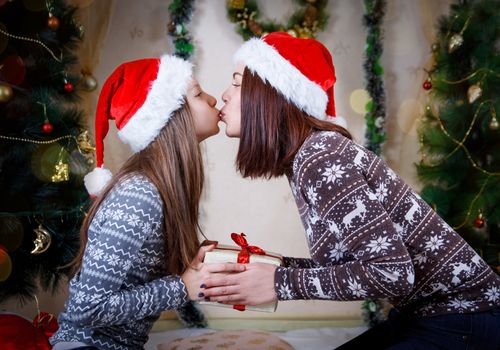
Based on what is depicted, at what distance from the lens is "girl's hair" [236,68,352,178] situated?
1559 millimetres

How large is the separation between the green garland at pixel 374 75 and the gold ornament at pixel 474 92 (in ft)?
1.85

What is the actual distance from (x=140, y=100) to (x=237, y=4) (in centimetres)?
174

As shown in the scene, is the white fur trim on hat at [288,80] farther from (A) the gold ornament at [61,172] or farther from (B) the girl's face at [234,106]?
(A) the gold ornament at [61,172]

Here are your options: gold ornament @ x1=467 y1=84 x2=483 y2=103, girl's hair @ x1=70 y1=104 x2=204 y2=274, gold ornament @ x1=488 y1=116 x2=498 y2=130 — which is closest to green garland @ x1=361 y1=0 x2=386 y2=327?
gold ornament @ x1=467 y1=84 x2=483 y2=103

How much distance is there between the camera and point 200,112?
186cm

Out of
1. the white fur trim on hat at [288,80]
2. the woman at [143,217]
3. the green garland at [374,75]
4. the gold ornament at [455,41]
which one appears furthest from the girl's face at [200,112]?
the gold ornament at [455,41]

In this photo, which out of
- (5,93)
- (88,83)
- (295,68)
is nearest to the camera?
(295,68)

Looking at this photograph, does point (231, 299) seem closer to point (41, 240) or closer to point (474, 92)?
point (41, 240)

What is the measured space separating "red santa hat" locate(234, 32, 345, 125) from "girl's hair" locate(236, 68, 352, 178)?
0.03 m

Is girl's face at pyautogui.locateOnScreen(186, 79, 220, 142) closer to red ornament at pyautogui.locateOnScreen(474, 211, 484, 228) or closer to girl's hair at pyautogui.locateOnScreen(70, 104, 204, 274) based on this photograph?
girl's hair at pyautogui.locateOnScreen(70, 104, 204, 274)

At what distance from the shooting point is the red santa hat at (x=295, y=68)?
159cm

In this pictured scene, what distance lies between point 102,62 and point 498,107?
247 centimetres

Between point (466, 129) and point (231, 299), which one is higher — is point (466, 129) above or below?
above

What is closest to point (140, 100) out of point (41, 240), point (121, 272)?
point (121, 272)
